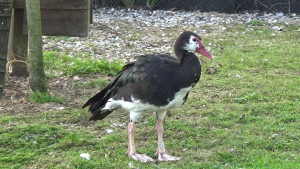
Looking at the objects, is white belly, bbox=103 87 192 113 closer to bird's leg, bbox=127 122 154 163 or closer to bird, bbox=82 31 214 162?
bird, bbox=82 31 214 162

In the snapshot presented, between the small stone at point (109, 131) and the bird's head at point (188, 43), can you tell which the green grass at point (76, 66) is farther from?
the bird's head at point (188, 43)

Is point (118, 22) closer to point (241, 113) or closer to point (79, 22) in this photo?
point (79, 22)

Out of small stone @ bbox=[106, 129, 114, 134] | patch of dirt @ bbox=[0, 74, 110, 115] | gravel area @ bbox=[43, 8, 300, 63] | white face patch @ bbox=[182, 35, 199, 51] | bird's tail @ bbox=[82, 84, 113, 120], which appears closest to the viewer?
white face patch @ bbox=[182, 35, 199, 51]

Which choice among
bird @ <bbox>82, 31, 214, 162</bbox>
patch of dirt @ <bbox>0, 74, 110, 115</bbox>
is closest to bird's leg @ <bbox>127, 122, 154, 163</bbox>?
bird @ <bbox>82, 31, 214, 162</bbox>

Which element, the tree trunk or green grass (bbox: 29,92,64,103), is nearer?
the tree trunk

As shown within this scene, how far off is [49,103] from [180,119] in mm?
1769

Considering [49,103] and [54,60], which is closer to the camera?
[49,103]

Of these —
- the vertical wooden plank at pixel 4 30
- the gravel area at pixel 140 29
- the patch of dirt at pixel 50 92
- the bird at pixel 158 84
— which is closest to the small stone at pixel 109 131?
the bird at pixel 158 84

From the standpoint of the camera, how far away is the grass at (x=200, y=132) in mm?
5352

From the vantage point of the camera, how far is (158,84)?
5.19m

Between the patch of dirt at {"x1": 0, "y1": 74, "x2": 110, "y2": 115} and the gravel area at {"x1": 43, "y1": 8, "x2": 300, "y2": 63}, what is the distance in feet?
5.86

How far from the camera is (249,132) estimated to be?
20.5ft

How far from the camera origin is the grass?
5.35m

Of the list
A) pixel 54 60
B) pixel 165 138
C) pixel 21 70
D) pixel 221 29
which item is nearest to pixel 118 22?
pixel 221 29
